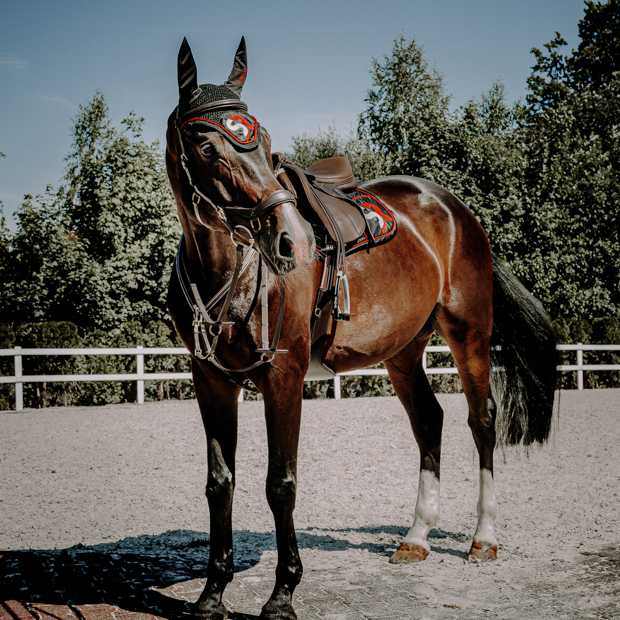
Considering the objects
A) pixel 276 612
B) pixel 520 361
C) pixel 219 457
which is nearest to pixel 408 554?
pixel 276 612

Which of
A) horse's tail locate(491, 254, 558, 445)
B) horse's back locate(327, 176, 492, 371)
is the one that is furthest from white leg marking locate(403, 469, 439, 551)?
horse's back locate(327, 176, 492, 371)

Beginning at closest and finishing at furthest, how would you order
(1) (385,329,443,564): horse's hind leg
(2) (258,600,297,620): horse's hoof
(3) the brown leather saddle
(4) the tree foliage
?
(2) (258,600,297,620): horse's hoof
(3) the brown leather saddle
(1) (385,329,443,564): horse's hind leg
(4) the tree foliage

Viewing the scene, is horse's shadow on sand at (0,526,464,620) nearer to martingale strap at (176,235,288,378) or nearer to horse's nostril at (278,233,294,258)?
martingale strap at (176,235,288,378)

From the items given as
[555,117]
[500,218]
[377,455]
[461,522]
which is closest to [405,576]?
[461,522]

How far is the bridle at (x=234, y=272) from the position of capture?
8.13ft

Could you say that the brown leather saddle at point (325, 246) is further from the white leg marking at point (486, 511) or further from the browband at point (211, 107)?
the white leg marking at point (486, 511)

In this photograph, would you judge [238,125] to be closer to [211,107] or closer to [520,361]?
[211,107]

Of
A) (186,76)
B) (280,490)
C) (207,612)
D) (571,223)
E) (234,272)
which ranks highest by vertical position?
(571,223)

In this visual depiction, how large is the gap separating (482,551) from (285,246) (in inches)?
109

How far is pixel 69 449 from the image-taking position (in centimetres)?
830

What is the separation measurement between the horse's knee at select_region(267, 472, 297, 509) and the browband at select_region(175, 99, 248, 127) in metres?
1.73

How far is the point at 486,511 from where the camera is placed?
4.19m

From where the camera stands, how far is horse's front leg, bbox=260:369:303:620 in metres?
2.84

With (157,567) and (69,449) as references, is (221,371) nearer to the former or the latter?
(157,567)
